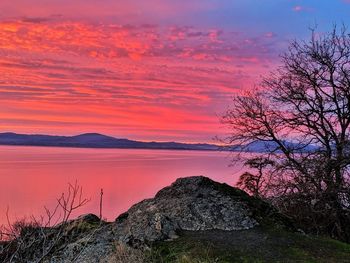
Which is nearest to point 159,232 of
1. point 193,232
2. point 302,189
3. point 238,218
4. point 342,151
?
point 193,232

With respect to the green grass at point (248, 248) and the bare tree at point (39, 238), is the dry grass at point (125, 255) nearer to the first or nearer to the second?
the green grass at point (248, 248)

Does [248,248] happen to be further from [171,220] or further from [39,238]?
[39,238]

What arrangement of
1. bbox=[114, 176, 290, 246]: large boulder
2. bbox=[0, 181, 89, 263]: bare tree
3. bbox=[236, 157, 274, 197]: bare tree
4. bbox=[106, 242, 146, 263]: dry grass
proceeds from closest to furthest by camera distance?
bbox=[0, 181, 89, 263]: bare tree, bbox=[106, 242, 146, 263]: dry grass, bbox=[114, 176, 290, 246]: large boulder, bbox=[236, 157, 274, 197]: bare tree

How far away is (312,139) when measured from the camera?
2045 cm

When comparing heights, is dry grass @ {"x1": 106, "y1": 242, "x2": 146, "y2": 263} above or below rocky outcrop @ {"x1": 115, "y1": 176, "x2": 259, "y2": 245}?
below

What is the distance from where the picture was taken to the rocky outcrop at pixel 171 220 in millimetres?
9969

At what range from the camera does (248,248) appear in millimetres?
9336

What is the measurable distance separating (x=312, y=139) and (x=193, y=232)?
11498 millimetres

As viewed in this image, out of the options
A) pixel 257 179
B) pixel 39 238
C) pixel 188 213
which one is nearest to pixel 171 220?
pixel 188 213

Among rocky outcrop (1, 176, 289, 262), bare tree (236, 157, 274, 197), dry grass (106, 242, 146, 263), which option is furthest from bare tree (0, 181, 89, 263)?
bare tree (236, 157, 274, 197)

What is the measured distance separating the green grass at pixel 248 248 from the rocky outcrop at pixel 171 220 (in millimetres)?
363

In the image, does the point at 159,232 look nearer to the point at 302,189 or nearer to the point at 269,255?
the point at 269,255

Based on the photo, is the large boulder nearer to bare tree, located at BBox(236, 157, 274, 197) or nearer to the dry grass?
the dry grass

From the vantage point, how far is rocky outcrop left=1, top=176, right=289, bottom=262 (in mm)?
9969
